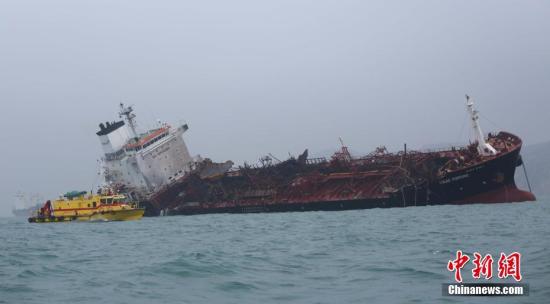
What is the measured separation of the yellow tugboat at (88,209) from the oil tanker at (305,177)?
524 centimetres

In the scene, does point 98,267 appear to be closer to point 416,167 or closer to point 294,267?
point 294,267

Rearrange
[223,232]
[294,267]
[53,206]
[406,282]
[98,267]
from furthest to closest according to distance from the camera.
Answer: [53,206], [223,232], [98,267], [294,267], [406,282]

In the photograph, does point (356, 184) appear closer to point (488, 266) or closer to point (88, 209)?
point (88, 209)

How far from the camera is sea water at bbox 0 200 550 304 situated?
1359cm

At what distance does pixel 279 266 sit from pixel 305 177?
32564 mm

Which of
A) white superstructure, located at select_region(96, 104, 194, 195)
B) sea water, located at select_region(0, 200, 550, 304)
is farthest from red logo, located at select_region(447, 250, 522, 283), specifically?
white superstructure, located at select_region(96, 104, 194, 195)

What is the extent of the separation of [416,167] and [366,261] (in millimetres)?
27384

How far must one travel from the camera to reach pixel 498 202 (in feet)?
137

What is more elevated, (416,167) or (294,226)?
(416,167)

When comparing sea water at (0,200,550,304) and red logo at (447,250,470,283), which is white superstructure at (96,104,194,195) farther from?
red logo at (447,250,470,283)

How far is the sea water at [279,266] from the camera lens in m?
13.6

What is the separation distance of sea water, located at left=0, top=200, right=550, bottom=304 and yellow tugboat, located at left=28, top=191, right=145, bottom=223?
22.3m

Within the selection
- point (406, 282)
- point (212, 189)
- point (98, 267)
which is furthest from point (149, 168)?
point (406, 282)

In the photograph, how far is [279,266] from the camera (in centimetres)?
1734
